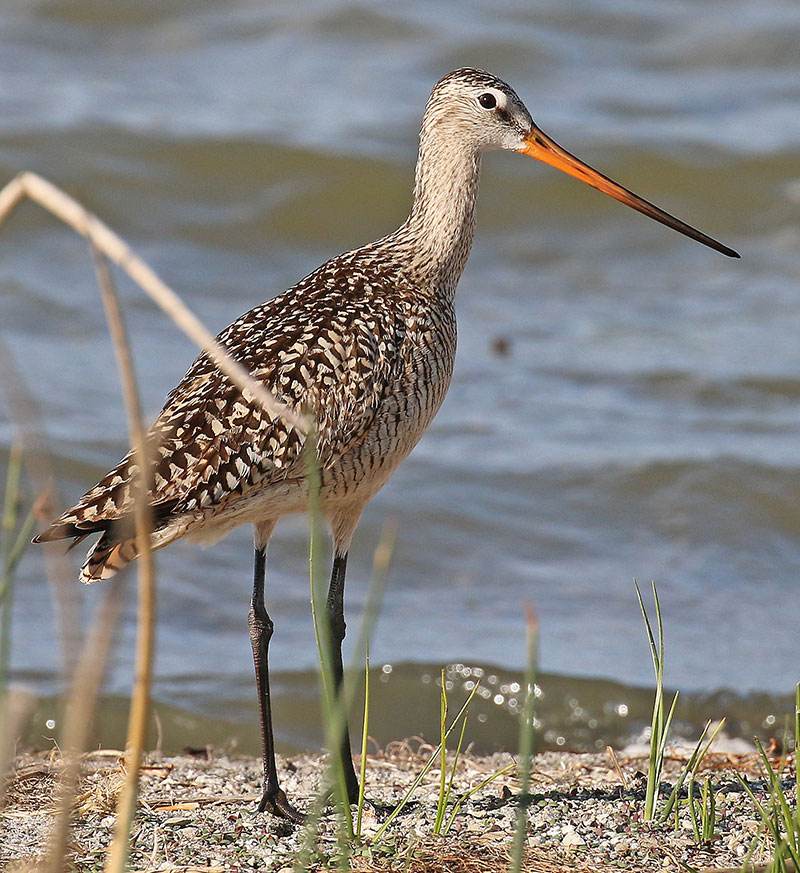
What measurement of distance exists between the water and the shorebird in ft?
7.26

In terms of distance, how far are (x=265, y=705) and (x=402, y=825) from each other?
27.1 inches

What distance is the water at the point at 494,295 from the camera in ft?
22.1

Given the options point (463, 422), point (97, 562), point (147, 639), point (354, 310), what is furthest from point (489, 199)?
point (147, 639)

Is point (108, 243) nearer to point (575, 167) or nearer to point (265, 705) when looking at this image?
point (265, 705)

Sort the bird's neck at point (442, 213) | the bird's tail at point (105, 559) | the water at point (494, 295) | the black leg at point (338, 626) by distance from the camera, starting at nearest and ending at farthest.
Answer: the bird's tail at point (105, 559) < the black leg at point (338, 626) < the bird's neck at point (442, 213) < the water at point (494, 295)

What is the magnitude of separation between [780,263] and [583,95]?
336cm

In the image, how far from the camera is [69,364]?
902 cm

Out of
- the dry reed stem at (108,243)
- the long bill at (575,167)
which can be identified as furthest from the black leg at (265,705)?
the dry reed stem at (108,243)

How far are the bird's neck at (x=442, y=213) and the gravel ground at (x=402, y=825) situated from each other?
1.53 meters

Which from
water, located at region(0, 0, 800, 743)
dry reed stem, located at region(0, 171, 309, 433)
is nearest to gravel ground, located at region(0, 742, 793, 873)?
dry reed stem, located at region(0, 171, 309, 433)

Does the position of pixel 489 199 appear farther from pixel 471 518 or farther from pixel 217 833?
pixel 217 833

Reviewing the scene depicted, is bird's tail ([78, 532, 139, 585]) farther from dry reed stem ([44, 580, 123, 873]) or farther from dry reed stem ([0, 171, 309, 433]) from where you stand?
dry reed stem ([0, 171, 309, 433])

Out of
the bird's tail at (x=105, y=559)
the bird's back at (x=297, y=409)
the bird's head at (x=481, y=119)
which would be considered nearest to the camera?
the bird's tail at (x=105, y=559)

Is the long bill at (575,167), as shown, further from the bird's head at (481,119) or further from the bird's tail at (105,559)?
the bird's tail at (105,559)
